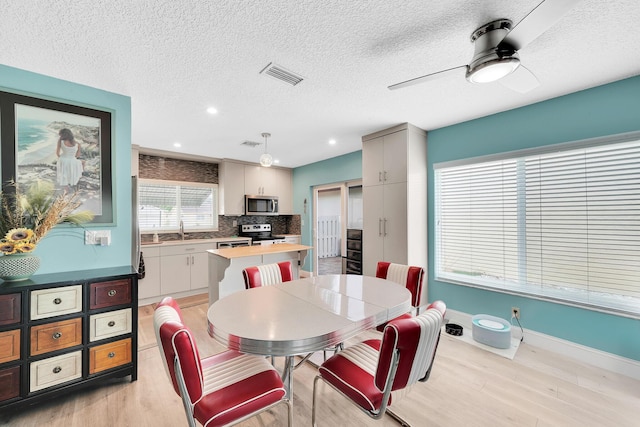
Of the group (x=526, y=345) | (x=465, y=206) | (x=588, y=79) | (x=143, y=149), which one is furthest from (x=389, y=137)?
(x=143, y=149)

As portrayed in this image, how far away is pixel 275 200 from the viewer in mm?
5828

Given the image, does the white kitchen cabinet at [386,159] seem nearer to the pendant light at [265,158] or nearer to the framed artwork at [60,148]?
the pendant light at [265,158]

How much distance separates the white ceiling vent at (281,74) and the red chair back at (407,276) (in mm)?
1906

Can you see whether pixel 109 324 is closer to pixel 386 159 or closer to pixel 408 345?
pixel 408 345

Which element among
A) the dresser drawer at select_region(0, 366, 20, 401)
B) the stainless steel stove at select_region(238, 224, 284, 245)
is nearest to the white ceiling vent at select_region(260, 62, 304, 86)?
the dresser drawer at select_region(0, 366, 20, 401)

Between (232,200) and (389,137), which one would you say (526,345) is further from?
(232,200)

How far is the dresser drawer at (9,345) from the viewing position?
5.49 feet

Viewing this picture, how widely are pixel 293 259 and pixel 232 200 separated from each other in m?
2.16

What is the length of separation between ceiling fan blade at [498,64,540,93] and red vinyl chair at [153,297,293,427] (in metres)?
2.38

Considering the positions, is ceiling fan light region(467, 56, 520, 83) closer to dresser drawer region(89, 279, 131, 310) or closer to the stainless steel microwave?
dresser drawer region(89, 279, 131, 310)

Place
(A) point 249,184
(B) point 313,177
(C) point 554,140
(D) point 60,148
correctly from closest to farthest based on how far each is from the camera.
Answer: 1. (D) point 60,148
2. (C) point 554,140
3. (A) point 249,184
4. (B) point 313,177

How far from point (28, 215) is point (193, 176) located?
3204 millimetres

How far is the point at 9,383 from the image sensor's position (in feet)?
5.54

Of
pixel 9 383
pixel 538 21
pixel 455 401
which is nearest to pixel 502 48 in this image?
pixel 538 21
